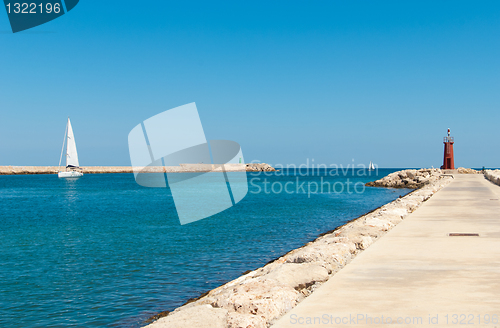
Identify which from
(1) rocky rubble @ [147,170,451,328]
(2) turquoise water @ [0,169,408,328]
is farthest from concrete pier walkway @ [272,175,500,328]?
(2) turquoise water @ [0,169,408,328]

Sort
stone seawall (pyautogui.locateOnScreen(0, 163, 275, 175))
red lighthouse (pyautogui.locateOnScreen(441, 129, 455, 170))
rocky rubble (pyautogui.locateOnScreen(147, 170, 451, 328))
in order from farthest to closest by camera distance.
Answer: stone seawall (pyautogui.locateOnScreen(0, 163, 275, 175)) → red lighthouse (pyautogui.locateOnScreen(441, 129, 455, 170)) → rocky rubble (pyautogui.locateOnScreen(147, 170, 451, 328))

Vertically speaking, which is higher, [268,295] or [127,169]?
[268,295]

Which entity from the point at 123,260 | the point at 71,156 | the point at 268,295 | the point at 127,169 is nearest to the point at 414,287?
the point at 268,295

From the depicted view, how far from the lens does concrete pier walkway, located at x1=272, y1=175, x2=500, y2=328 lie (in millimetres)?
4059

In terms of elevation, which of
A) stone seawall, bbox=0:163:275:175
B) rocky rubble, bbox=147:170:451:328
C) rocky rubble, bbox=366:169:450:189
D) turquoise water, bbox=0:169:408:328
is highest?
rocky rubble, bbox=147:170:451:328

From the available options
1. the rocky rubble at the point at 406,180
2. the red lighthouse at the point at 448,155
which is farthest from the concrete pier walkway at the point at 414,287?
the red lighthouse at the point at 448,155

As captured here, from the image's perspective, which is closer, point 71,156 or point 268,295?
point 268,295

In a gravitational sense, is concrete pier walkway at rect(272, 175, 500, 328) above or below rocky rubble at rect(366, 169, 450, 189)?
above

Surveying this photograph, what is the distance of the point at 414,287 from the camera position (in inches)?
201

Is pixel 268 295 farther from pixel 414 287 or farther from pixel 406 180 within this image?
pixel 406 180

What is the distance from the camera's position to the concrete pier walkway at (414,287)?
4059mm

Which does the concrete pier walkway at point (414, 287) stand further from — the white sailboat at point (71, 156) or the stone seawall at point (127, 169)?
the stone seawall at point (127, 169)

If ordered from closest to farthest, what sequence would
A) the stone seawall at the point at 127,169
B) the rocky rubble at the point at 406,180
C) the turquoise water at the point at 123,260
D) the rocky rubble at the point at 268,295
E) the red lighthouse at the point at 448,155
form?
the rocky rubble at the point at 268,295 < the turquoise water at the point at 123,260 < the rocky rubble at the point at 406,180 < the red lighthouse at the point at 448,155 < the stone seawall at the point at 127,169

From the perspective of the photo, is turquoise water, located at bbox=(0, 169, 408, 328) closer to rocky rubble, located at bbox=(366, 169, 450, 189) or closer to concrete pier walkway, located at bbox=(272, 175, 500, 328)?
concrete pier walkway, located at bbox=(272, 175, 500, 328)
